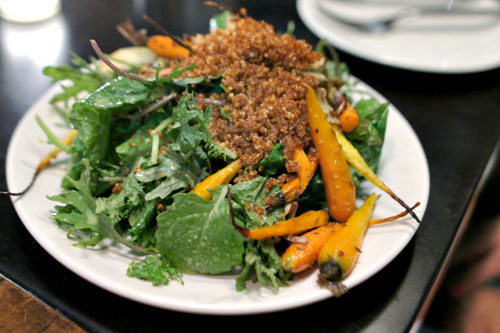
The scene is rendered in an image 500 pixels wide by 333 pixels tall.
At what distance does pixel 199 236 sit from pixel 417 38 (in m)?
1.90

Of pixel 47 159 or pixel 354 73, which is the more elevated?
pixel 47 159

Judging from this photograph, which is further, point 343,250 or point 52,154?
point 52,154

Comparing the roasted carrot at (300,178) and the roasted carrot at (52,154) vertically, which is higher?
the roasted carrot at (300,178)

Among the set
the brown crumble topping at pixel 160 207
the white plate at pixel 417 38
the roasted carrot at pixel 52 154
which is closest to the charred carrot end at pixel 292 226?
the brown crumble topping at pixel 160 207

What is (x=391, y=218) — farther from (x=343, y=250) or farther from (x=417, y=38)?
(x=417, y=38)

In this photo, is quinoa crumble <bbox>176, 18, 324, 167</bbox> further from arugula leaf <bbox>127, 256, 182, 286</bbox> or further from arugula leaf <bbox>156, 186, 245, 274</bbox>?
arugula leaf <bbox>127, 256, 182, 286</bbox>

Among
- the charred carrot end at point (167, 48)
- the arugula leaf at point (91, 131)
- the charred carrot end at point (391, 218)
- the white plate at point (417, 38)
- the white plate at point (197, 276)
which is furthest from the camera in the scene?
the white plate at point (417, 38)

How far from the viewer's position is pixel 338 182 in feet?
4.22

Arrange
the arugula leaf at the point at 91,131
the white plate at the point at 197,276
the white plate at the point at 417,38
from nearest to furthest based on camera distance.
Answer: the white plate at the point at 197,276
the arugula leaf at the point at 91,131
the white plate at the point at 417,38

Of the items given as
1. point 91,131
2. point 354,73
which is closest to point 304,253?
point 91,131

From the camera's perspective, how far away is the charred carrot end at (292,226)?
1.12 meters

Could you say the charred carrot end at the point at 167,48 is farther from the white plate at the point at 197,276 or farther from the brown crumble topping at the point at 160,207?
the brown crumble topping at the point at 160,207

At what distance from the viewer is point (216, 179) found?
1.26m

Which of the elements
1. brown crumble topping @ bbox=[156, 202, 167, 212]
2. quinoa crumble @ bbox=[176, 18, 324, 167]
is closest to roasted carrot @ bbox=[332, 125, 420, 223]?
quinoa crumble @ bbox=[176, 18, 324, 167]
